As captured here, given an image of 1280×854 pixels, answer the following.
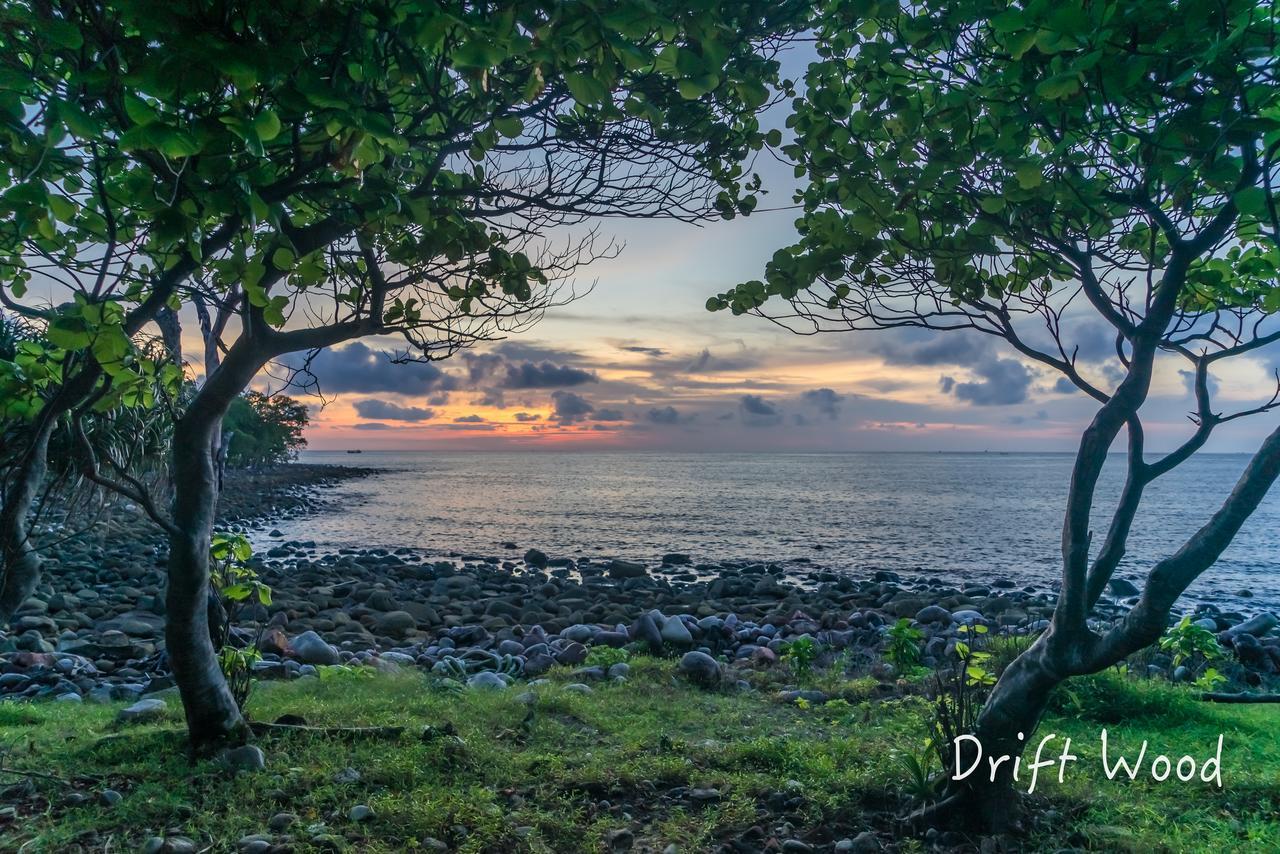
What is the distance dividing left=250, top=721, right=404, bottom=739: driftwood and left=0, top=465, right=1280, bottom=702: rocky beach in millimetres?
1574

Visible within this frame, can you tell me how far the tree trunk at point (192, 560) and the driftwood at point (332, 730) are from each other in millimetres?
468

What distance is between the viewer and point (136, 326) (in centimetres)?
340

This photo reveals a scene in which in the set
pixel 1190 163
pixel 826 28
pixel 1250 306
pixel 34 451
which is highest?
pixel 826 28

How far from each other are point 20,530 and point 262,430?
80120mm

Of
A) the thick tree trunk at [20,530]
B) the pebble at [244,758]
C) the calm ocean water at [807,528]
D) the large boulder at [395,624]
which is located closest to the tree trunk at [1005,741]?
the pebble at [244,758]

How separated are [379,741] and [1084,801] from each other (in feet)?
15.7

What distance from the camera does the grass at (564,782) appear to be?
14.1ft

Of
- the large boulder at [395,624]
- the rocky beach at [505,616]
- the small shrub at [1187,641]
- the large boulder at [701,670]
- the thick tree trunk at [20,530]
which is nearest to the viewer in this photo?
the thick tree trunk at [20,530]

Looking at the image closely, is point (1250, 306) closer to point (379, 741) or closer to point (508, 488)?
point (379, 741)

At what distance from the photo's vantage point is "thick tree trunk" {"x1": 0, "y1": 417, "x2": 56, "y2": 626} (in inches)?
131

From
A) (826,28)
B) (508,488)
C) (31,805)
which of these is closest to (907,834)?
(826,28)

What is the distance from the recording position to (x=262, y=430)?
75.9m

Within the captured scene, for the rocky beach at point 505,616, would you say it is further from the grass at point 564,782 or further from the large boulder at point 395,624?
the grass at point 564,782

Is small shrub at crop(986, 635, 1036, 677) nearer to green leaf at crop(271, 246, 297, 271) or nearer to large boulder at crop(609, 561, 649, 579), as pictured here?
green leaf at crop(271, 246, 297, 271)
